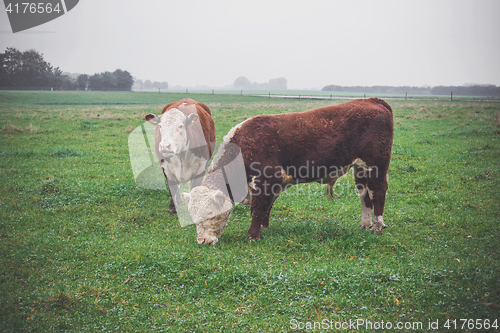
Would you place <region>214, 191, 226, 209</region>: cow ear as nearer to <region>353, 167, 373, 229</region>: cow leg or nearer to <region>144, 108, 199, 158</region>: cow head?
<region>144, 108, 199, 158</region>: cow head

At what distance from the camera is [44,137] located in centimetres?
2042

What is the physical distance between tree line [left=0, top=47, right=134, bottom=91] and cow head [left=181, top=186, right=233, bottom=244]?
53.2 m

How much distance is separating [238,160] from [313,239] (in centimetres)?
231

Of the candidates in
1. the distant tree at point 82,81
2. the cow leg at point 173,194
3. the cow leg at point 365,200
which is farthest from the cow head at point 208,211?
the distant tree at point 82,81

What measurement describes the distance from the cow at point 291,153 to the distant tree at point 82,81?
97.5 meters

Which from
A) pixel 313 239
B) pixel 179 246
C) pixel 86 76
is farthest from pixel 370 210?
pixel 86 76

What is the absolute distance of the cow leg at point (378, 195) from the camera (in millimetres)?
7676

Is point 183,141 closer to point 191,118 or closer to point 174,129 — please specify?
point 174,129

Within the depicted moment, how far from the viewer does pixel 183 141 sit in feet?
28.8

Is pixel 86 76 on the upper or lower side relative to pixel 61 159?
upper

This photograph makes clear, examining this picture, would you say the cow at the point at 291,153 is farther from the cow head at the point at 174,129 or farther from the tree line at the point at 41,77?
the tree line at the point at 41,77

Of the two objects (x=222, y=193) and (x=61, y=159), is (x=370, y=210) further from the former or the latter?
(x=61, y=159)

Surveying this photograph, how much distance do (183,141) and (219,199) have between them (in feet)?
7.55

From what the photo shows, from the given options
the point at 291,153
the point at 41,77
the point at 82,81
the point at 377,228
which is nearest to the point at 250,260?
the point at 291,153
